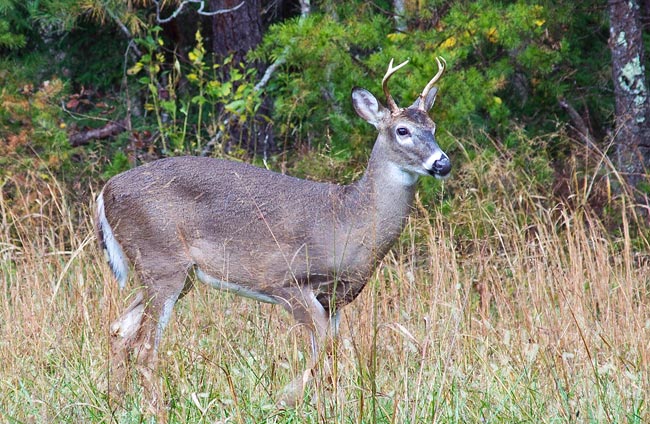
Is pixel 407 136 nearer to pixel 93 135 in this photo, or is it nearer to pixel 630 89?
pixel 630 89

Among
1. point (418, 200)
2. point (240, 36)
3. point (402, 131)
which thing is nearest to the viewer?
point (402, 131)

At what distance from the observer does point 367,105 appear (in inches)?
217

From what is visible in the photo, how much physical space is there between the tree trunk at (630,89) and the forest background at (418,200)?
2 cm

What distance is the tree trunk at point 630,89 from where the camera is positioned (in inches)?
308

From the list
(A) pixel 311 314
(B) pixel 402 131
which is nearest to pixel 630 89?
(B) pixel 402 131

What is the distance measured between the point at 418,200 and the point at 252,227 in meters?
1.05

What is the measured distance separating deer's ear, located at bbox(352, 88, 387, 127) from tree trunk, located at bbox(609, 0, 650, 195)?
2.91 m

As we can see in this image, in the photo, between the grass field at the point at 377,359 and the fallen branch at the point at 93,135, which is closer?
the grass field at the point at 377,359

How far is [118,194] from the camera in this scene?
17.1ft

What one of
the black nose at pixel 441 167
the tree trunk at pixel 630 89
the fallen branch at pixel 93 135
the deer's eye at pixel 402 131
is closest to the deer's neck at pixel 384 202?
the deer's eye at pixel 402 131

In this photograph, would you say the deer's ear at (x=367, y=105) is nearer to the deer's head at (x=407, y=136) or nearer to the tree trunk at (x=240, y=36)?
the deer's head at (x=407, y=136)

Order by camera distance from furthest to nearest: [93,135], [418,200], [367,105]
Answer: [93,135] < [418,200] < [367,105]

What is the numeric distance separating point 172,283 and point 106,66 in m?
5.50

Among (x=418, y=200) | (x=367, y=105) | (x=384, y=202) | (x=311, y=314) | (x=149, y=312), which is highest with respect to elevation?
(x=367, y=105)
